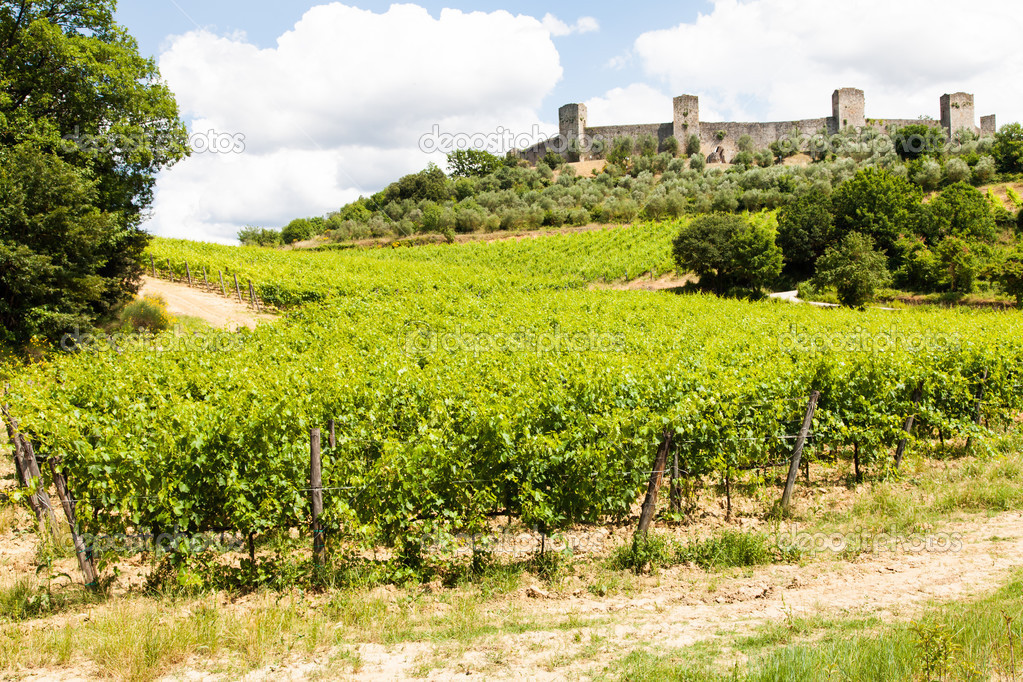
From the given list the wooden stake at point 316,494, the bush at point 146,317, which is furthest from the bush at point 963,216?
the wooden stake at point 316,494

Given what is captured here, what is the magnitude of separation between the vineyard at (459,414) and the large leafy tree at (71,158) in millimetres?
5870

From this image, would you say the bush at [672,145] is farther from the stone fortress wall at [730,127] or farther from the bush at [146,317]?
the bush at [146,317]

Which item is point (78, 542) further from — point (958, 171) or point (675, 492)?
point (958, 171)

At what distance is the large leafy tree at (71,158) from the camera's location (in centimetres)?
1662

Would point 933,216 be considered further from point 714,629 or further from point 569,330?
point 714,629

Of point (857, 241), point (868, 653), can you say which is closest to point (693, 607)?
point (868, 653)

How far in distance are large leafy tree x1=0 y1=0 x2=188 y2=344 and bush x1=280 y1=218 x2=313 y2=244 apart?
165 ft

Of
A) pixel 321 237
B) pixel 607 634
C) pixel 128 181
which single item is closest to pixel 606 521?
pixel 607 634

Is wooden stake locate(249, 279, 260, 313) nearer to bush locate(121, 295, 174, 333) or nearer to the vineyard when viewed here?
bush locate(121, 295, 174, 333)

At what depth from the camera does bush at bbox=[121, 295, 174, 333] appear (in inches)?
819

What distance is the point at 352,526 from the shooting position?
6180 millimetres

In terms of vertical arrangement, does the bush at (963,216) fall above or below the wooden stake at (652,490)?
above

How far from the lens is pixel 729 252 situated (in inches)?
1355

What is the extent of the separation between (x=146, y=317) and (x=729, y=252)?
26.7 metres
